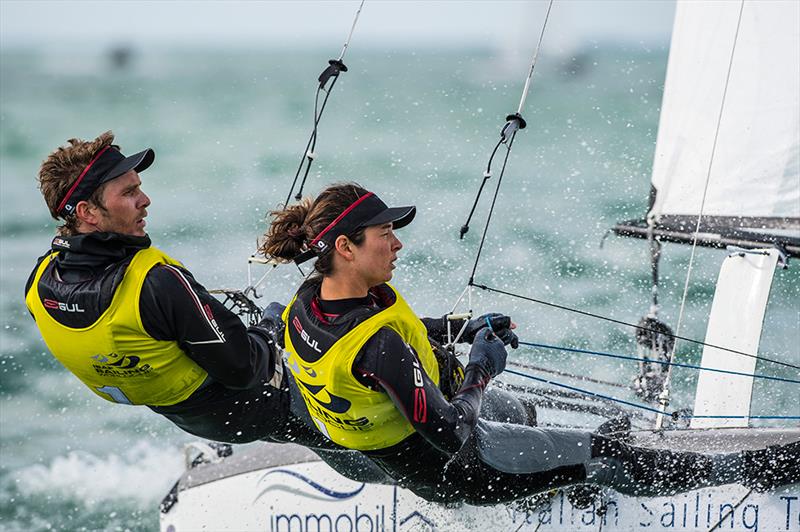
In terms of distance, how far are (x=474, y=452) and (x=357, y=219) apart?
0.69 m

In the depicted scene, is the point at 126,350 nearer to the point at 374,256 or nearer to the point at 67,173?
the point at 67,173

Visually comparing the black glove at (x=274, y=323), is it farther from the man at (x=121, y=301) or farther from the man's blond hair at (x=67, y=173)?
the man's blond hair at (x=67, y=173)

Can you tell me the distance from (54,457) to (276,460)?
129 inches

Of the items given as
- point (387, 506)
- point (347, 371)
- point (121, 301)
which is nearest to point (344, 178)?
point (387, 506)

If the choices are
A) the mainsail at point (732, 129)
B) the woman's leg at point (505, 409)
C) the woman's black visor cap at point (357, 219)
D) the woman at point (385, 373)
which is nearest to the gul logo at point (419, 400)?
the woman at point (385, 373)

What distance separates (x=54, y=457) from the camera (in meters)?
6.65

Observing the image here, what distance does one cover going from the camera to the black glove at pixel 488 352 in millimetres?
2783

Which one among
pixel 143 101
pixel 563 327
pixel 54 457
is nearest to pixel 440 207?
pixel 563 327

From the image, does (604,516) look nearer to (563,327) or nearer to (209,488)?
(209,488)

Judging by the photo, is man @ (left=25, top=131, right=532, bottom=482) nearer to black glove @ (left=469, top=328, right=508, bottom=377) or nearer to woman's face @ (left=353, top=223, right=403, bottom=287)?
woman's face @ (left=353, top=223, right=403, bottom=287)

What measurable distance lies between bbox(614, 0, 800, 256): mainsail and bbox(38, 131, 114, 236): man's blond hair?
91.6 inches

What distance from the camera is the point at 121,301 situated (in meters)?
2.60

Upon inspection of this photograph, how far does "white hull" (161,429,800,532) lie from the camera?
3371mm

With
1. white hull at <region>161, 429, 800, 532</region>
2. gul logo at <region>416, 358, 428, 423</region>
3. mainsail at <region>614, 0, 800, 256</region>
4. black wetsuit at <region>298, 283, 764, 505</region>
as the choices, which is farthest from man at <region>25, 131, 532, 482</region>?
mainsail at <region>614, 0, 800, 256</region>
